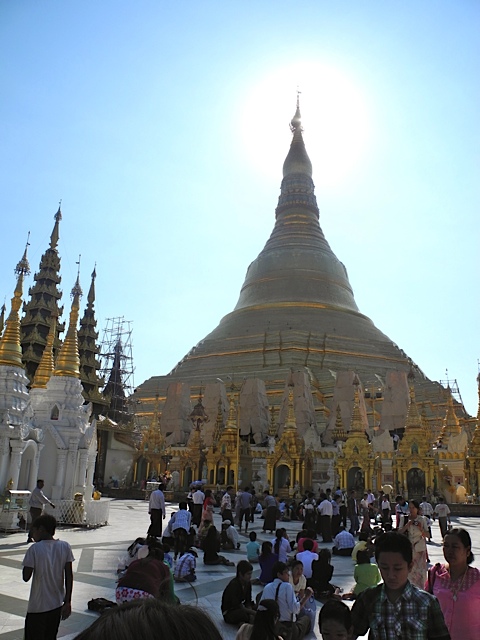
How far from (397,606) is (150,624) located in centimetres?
235

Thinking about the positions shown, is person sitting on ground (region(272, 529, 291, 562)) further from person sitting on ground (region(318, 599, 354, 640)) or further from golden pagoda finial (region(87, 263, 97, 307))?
golden pagoda finial (region(87, 263, 97, 307))

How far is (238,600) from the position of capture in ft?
23.1

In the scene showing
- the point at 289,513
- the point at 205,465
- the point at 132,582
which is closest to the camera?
the point at 132,582

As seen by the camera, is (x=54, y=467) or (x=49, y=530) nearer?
(x=49, y=530)

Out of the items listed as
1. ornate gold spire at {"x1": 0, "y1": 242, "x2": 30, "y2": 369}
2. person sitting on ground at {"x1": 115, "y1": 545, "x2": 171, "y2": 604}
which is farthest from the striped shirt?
ornate gold spire at {"x1": 0, "y1": 242, "x2": 30, "y2": 369}

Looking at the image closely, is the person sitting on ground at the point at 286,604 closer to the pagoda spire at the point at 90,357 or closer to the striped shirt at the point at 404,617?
the striped shirt at the point at 404,617

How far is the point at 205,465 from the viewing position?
34156 mm

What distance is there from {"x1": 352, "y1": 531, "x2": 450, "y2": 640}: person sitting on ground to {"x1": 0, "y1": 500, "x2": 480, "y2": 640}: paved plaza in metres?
1.24

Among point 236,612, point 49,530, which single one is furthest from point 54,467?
point 49,530

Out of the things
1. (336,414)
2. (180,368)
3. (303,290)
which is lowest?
(336,414)

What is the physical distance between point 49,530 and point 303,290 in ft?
163

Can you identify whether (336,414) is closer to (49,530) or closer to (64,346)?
(64,346)

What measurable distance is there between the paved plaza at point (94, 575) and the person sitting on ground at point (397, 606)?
1242 millimetres

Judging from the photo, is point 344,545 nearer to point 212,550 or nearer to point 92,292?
point 212,550
